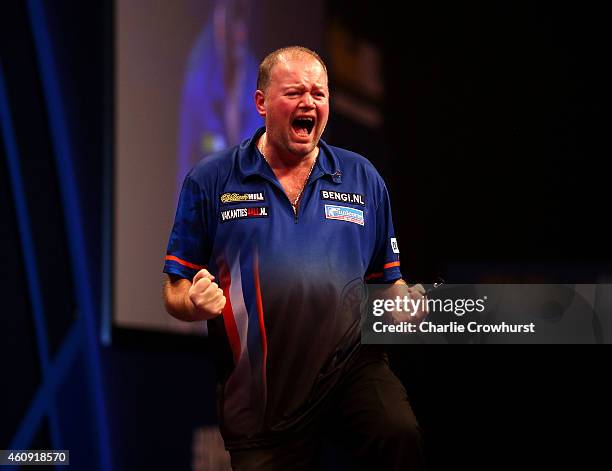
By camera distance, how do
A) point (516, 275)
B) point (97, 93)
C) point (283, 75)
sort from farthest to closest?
1. point (97, 93)
2. point (516, 275)
3. point (283, 75)

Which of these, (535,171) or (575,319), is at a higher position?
(535,171)

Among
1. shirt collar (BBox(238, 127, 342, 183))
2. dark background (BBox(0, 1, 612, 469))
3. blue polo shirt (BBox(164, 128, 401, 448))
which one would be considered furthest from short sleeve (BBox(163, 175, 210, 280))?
dark background (BBox(0, 1, 612, 469))

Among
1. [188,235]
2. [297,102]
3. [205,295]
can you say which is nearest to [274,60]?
[297,102]

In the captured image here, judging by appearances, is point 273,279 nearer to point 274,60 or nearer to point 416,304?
point 416,304

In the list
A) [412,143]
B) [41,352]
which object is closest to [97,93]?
[41,352]

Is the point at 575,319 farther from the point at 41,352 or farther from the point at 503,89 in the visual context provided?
the point at 41,352

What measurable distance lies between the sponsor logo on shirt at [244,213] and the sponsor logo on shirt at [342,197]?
171 mm

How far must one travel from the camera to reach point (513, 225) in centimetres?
357

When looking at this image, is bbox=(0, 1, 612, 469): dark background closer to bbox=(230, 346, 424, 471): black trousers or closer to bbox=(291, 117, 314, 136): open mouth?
bbox=(230, 346, 424, 471): black trousers

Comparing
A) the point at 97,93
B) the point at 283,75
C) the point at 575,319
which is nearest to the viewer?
the point at 283,75

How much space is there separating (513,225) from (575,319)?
2.31ft

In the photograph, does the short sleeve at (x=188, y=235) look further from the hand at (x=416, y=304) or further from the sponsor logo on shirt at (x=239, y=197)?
the hand at (x=416, y=304)

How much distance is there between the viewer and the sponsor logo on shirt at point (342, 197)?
2.40 m

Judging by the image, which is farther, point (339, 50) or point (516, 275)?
point (339, 50)
